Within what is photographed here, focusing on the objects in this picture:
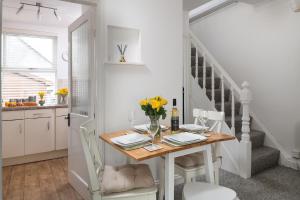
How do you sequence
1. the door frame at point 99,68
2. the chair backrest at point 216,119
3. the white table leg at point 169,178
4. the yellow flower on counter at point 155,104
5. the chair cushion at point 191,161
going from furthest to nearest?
the door frame at point 99,68 < the chair backrest at point 216,119 < the chair cushion at point 191,161 < the yellow flower on counter at point 155,104 < the white table leg at point 169,178

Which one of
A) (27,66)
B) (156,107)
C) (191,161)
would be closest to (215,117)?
(191,161)

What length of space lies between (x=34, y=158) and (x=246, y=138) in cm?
353

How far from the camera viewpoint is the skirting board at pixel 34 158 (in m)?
3.64

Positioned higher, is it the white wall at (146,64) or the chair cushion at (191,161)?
the white wall at (146,64)

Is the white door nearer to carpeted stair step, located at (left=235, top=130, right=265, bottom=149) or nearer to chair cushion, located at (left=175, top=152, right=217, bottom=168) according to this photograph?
chair cushion, located at (left=175, top=152, right=217, bottom=168)

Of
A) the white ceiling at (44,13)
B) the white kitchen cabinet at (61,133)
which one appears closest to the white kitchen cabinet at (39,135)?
the white kitchen cabinet at (61,133)

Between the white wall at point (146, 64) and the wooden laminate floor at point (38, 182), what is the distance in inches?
35.2

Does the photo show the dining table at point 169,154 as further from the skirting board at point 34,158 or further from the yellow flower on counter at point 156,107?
the skirting board at point 34,158

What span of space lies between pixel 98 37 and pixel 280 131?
121 inches

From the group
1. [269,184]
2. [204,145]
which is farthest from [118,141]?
[269,184]

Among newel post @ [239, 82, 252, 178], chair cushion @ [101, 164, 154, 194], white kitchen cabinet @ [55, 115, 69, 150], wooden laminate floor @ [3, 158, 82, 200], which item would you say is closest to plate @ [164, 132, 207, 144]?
chair cushion @ [101, 164, 154, 194]

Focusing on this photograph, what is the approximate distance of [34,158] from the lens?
3840 mm

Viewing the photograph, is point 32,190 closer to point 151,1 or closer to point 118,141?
point 118,141

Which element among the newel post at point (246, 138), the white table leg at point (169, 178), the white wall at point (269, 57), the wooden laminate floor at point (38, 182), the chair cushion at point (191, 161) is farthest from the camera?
the white wall at point (269, 57)
